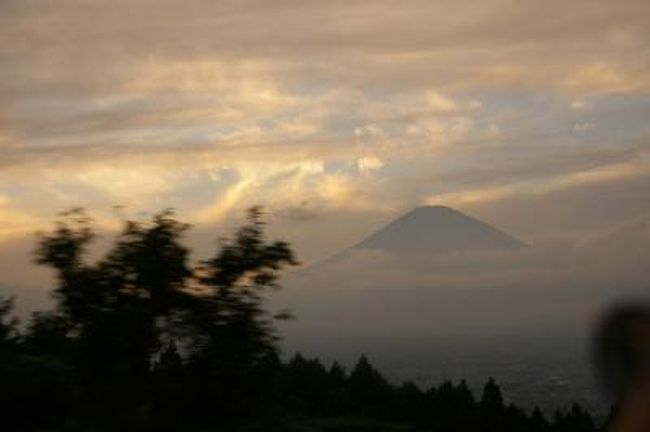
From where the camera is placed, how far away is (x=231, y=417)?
6.89m

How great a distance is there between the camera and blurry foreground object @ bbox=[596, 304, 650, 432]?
9.52ft

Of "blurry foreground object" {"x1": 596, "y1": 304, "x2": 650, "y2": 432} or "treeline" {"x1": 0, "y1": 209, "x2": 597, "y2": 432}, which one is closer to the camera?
"blurry foreground object" {"x1": 596, "y1": 304, "x2": 650, "y2": 432}

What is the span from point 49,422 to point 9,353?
2.20 feet

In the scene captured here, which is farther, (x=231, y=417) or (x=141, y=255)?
(x=141, y=255)

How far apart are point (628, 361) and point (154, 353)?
4.95m

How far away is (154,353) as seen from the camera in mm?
7250

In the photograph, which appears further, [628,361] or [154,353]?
[154,353]

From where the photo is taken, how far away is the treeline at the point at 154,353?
660cm

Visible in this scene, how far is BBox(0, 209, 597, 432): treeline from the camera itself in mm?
6602

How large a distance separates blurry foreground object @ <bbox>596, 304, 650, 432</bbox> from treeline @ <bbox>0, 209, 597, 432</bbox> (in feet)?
11.2

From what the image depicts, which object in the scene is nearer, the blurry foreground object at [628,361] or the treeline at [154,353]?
the blurry foreground object at [628,361]

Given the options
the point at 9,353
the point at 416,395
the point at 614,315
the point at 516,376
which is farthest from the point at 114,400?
the point at 516,376

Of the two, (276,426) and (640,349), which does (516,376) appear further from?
(640,349)

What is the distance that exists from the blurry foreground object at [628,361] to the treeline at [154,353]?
3427 millimetres
